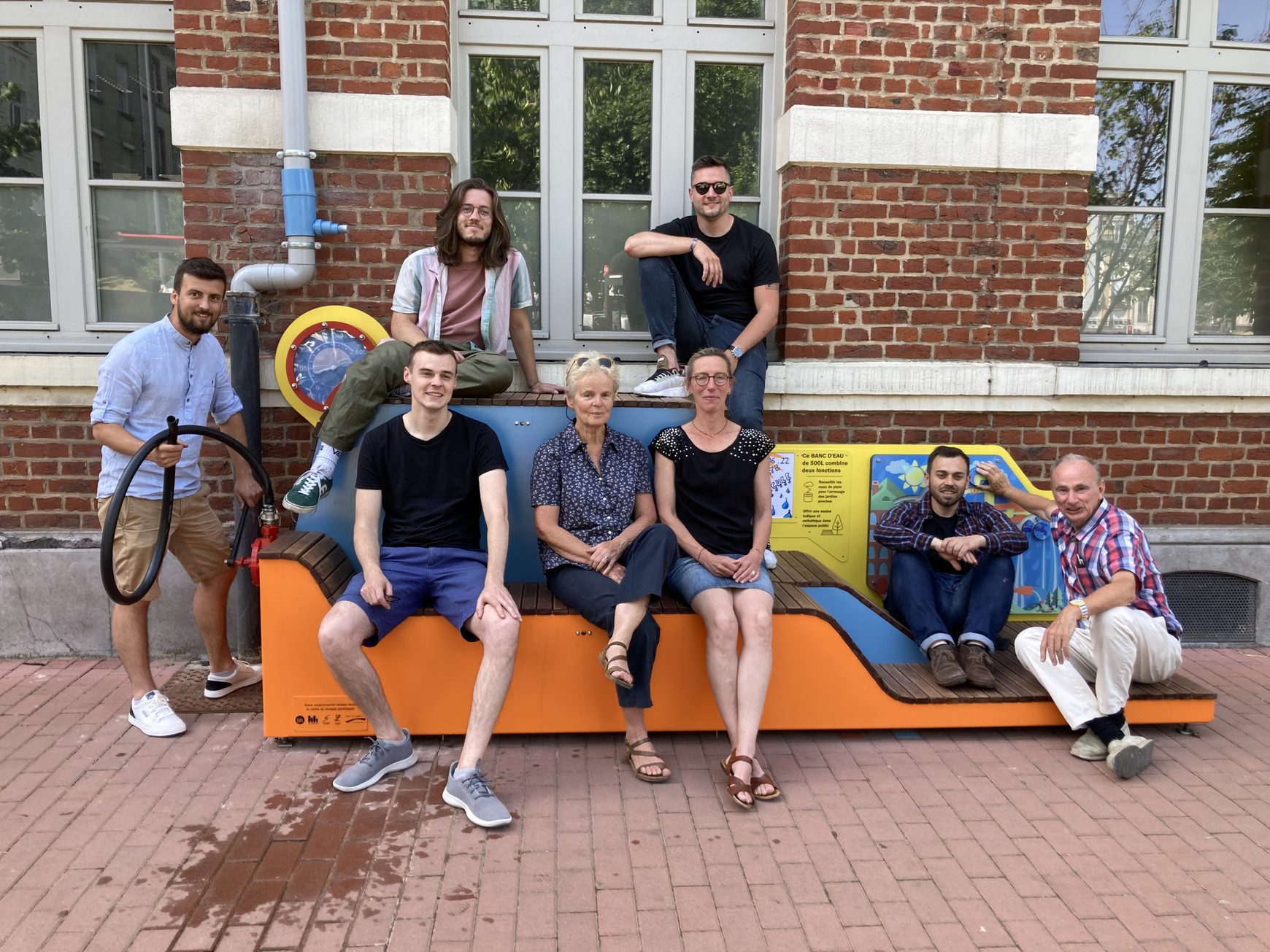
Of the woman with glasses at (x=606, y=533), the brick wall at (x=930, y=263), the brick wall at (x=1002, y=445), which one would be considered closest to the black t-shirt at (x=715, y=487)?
the woman with glasses at (x=606, y=533)

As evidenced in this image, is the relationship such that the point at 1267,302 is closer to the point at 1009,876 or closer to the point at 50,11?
the point at 1009,876

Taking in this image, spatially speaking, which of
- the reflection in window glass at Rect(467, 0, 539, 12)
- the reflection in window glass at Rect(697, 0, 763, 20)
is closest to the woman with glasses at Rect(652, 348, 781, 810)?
the reflection in window glass at Rect(697, 0, 763, 20)

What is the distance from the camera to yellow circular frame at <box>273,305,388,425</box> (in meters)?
4.40

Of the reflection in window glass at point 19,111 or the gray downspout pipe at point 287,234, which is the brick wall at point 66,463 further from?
the reflection in window glass at point 19,111

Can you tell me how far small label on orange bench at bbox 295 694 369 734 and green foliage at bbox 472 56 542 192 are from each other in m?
2.90

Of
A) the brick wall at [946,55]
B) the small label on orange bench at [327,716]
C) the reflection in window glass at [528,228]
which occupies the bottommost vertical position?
the small label on orange bench at [327,716]

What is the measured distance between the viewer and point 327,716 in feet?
12.3

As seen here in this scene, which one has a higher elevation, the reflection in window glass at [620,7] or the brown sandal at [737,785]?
the reflection in window glass at [620,7]

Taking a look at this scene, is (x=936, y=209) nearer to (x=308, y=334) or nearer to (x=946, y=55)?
(x=946, y=55)

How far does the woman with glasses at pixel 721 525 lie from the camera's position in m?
3.61

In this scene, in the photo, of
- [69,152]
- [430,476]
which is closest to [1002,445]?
[430,476]

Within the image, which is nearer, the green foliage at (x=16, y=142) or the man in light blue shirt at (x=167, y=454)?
the man in light blue shirt at (x=167, y=454)

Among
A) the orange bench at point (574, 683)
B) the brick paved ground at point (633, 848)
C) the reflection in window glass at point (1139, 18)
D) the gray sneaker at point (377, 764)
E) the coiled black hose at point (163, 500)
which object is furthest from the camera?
the reflection in window glass at point (1139, 18)

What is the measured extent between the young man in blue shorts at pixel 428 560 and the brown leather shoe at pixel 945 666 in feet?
6.08
